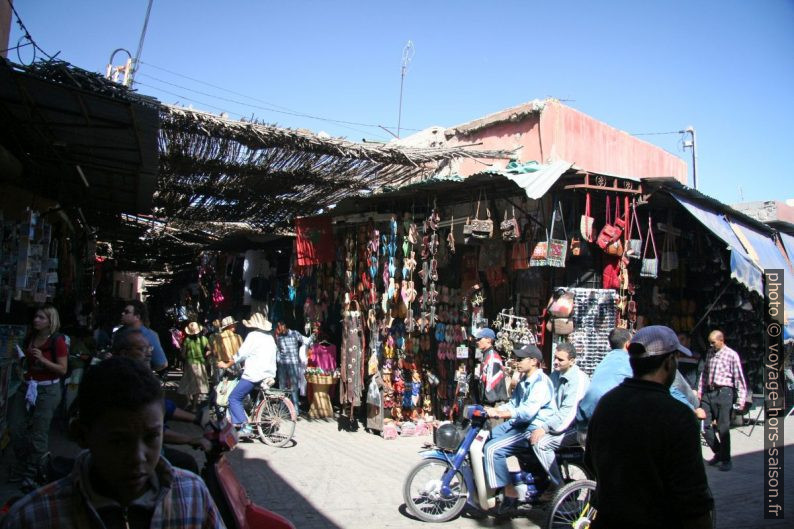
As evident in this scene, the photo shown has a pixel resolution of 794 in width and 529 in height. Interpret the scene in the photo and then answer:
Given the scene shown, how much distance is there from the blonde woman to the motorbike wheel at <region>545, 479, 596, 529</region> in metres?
4.63

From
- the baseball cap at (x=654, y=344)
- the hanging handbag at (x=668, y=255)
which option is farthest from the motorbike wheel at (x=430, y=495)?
the hanging handbag at (x=668, y=255)

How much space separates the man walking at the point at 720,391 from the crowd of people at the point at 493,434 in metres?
2.67

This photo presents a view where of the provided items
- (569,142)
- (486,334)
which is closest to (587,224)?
(486,334)

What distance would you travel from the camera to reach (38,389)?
5.70m

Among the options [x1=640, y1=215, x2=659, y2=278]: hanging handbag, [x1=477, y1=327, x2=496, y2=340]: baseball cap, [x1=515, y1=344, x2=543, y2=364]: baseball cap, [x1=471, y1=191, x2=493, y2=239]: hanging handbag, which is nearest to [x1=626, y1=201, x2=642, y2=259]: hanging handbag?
[x1=640, y1=215, x2=659, y2=278]: hanging handbag

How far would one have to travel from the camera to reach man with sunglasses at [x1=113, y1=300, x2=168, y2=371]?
5.57 metres

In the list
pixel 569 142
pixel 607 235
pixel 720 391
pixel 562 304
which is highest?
pixel 569 142

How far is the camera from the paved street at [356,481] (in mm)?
5426

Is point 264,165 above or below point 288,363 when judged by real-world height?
above

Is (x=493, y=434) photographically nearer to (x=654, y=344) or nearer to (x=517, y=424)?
(x=517, y=424)

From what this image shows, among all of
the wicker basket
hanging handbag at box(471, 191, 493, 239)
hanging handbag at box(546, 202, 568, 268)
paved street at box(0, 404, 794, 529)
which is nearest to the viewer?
paved street at box(0, 404, 794, 529)

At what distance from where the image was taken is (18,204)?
723 centimetres

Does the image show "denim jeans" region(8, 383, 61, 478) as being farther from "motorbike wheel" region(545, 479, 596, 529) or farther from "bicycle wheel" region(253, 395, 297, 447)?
"motorbike wheel" region(545, 479, 596, 529)

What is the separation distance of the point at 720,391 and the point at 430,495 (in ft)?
15.8
